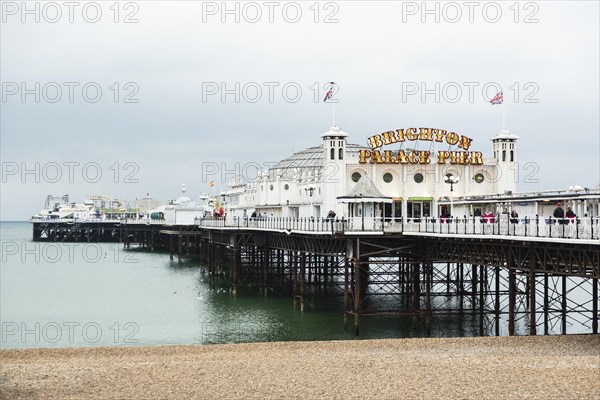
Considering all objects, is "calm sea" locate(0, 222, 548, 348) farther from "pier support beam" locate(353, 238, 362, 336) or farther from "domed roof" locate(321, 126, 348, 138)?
"domed roof" locate(321, 126, 348, 138)

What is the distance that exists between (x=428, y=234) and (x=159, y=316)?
754 inches

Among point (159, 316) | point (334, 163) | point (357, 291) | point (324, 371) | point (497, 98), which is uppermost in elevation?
point (497, 98)

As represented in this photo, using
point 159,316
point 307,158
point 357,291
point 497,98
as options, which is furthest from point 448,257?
point 307,158

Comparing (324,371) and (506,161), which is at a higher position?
(506,161)

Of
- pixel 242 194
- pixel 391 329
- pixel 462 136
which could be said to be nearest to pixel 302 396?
pixel 391 329

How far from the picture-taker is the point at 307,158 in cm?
10669

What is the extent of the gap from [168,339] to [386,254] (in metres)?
12.9

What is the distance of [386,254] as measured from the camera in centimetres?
4241

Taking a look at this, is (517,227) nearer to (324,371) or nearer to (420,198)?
(324,371)

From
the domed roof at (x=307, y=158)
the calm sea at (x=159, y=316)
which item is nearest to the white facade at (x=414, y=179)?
the calm sea at (x=159, y=316)

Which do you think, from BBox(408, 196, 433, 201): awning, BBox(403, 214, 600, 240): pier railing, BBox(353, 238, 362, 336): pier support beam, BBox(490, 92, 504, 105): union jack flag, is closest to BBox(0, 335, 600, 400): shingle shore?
BBox(403, 214, 600, 240): pier railing

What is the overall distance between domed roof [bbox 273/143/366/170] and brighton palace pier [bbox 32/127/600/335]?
2122cm

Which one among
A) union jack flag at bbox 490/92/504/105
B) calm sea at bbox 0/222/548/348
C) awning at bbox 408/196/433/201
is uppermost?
union jack flag at bbox 490/92/504/105

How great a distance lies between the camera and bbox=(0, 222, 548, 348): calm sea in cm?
3906
